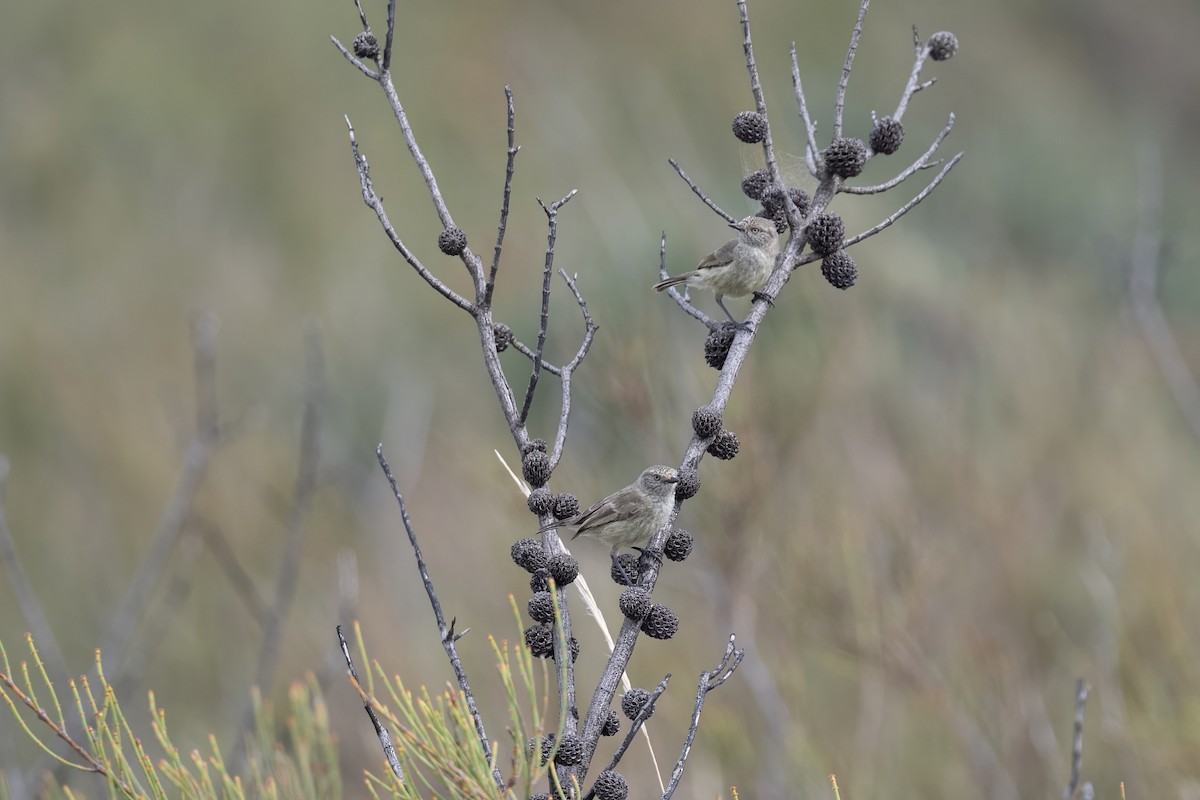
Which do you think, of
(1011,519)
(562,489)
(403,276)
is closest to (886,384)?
(1011,519)

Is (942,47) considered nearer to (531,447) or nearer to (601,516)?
(531,447)

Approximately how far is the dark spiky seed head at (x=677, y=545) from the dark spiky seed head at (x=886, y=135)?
697 millimetres

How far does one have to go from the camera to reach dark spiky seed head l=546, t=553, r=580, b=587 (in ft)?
5.27

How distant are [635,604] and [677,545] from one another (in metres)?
0.15

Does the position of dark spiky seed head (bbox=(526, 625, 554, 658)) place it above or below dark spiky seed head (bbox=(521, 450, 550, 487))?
below

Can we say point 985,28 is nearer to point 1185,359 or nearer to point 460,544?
point 1185,359

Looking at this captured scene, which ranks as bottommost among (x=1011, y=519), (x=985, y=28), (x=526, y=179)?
(x=1011, y=519)

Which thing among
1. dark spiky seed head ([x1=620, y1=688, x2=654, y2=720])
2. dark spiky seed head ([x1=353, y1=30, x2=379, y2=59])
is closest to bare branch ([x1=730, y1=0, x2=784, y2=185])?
dark spiky seed head ([x1=353, y1=30, x2=379, y2=59])

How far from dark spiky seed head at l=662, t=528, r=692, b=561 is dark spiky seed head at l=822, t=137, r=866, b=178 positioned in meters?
0.63

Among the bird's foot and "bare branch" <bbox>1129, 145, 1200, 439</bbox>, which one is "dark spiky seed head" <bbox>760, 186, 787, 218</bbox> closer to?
the bird's foot

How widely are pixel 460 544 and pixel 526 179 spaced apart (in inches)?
318

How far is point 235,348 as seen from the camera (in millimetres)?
9430

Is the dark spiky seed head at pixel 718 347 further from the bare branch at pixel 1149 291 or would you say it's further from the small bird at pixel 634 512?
the bare branch at pixel 1149 291

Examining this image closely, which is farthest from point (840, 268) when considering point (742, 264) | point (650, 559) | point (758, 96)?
point (742, 264)
